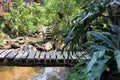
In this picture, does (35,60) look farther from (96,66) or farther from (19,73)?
(19,73)

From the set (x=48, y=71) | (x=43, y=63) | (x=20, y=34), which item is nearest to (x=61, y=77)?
(x=48, y=71)

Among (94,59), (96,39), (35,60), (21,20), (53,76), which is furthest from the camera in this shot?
(21,20)

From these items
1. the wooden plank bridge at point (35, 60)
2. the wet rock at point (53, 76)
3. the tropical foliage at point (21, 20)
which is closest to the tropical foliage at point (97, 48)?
the wooden plank bridge at point (35, 60)

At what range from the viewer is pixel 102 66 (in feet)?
6.39

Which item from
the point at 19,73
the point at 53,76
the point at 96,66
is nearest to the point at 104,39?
the point at 96,66

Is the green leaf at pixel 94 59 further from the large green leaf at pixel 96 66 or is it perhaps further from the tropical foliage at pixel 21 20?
the tropical foliage at pixel 21 20

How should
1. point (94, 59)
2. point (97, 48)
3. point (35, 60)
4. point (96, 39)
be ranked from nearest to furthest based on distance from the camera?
point (94, 59) < point (97, 48) < point (96, 39) < point (35, 60)

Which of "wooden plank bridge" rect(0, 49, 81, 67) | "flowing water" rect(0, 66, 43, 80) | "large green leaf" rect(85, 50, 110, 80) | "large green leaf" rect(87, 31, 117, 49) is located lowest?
"flowing water" rect(0, 66, 43, 80)

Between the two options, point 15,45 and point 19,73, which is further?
point 15,45

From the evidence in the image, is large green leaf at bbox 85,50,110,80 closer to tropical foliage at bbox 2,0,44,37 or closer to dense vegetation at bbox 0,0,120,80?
dense vegetation at bbox 0,0,120,80

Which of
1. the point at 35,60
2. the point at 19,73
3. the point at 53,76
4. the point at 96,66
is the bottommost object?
the point at 19,73

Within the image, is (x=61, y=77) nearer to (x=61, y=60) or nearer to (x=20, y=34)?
(x=61, y=60)

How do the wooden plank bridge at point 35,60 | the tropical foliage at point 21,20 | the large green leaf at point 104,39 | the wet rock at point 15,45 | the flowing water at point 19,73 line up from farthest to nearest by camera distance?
the tropical foliage at point 21,20 < the wet rock at point 15,45 < the flowing water at point 19,73 < the wooden plank bridge at point 35,60 < the large green leaf at point 104,39

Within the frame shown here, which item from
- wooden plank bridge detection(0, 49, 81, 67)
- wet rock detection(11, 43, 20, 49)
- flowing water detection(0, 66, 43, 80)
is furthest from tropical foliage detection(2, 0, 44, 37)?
wooden plank bridge detection(0, 49, 81, 67)
